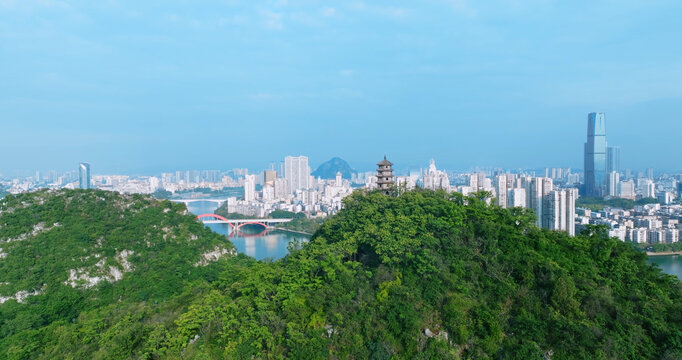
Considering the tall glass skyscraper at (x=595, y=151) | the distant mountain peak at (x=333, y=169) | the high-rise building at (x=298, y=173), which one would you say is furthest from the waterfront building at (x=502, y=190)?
the distant mountain peak at (x=333, y=169)

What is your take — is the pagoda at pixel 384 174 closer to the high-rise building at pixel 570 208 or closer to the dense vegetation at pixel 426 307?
the dense vegetation at pixel 426 307

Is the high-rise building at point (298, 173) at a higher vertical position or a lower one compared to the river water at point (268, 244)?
higher

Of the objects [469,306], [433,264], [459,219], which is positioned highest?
[459,219]

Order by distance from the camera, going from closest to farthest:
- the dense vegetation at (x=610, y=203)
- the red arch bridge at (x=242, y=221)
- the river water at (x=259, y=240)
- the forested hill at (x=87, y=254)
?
1. the forested hill at (x=87, y=254)
2. the river water at (x=259, y=240)
3. the red arch bridge at (x=242, y=221)
4. the dense vegetation at (x=610, y=203)

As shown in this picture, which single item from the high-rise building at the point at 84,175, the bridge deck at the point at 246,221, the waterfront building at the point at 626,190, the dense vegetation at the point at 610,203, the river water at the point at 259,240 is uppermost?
the high-rise building at the point at 84,175

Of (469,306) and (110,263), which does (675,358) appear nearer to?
(469,306)

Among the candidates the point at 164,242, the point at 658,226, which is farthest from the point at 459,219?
the point at 658,226

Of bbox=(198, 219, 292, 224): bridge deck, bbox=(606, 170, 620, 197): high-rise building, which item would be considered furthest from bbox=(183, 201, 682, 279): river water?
bbox=(606, 170, 620, 197): high-rise building
